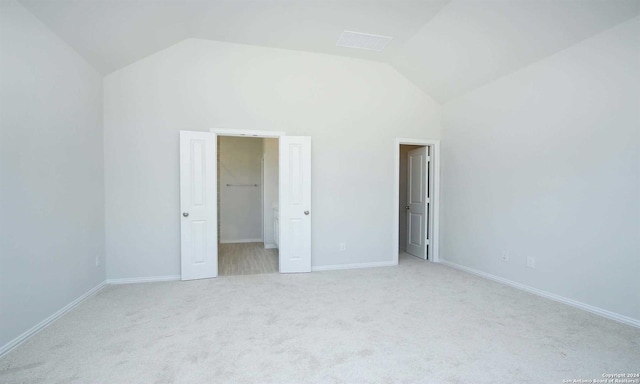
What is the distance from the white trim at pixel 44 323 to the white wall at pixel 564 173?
5004mm

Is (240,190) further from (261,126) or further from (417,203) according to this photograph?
(417,203)

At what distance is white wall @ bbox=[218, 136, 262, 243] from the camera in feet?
21.7

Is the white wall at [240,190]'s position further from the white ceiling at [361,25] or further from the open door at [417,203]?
the open door at [417,203]

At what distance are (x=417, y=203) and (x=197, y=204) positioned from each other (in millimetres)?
3714

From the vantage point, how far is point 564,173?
311 centimetres

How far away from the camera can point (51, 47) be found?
102 inches

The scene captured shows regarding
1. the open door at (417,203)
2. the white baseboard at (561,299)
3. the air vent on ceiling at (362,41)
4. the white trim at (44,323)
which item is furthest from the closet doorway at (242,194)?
the white baseboard at (561,299)

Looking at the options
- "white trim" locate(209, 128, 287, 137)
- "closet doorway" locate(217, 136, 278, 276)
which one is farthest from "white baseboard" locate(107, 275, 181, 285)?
"closet doorway" locate(217, 136, 278, 276)

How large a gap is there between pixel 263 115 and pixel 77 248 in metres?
2.70

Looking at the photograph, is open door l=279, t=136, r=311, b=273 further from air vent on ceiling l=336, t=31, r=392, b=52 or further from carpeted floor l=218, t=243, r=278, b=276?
air vent on ceiling l=336, t=31, r=392, b=52

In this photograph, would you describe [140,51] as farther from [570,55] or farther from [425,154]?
[570,55]

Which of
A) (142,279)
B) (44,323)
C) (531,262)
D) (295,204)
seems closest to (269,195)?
(295,204)

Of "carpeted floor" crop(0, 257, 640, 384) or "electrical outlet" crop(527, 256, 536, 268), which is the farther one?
"electrical outlet" crop(527, 256, 536, 268)

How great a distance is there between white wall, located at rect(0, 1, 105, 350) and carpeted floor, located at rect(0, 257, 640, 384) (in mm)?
357
